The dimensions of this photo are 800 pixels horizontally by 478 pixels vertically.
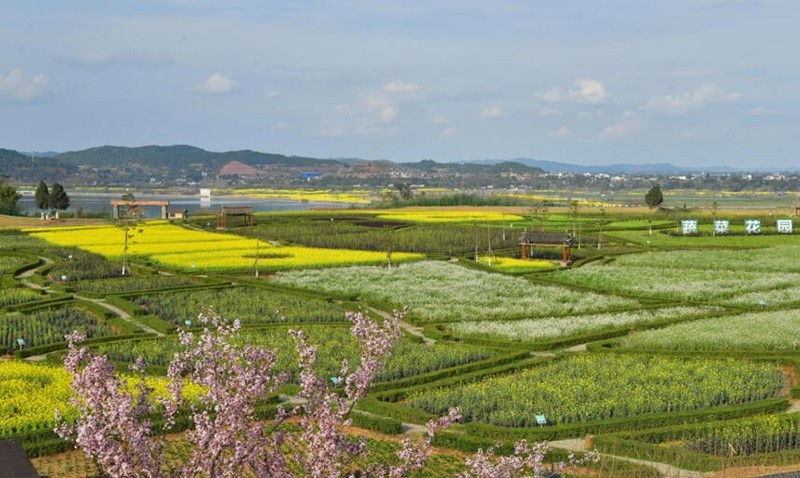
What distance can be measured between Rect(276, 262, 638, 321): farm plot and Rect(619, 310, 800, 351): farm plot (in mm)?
5913

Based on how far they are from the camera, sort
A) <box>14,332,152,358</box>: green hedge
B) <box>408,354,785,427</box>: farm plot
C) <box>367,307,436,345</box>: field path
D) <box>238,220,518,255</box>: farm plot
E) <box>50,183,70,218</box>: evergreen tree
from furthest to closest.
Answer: <box>50,183,70,218</box>: evergreen tree < <box>238,220,518,255</box>: farm plot < <box>367,307,436,345</box>: field path < <box>14,332,152,358</box>: green hedge < <box>408,354,785,427</box>: farm plot

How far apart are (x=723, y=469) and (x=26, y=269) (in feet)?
160

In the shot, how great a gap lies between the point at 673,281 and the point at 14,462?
42.8 m

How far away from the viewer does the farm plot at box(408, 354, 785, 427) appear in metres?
25.3

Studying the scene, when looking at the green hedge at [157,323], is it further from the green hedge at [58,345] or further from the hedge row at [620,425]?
the hedge row at [620,425]

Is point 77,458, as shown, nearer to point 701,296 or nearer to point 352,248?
point 701,296

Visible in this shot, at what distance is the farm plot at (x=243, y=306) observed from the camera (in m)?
40.3

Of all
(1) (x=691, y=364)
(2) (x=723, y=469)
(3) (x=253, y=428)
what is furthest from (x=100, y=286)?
(3) (x=253, y=428)

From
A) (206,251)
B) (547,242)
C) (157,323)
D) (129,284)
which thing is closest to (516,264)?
(547,242)

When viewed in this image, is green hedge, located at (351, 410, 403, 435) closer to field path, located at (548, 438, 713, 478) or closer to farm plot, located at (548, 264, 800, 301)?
field path, located at (548, 438, 713, 478)

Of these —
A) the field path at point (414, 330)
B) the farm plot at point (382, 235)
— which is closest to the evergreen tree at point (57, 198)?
the farm plot at point (382, 235)

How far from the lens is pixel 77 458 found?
73.0ft

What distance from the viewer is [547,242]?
64125 mm

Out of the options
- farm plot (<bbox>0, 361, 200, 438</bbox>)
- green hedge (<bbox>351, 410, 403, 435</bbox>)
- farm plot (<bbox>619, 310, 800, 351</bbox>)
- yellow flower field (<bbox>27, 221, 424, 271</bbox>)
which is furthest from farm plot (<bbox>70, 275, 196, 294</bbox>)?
farm plot (<bbox>619, 310, 800, 351</bbox>)
